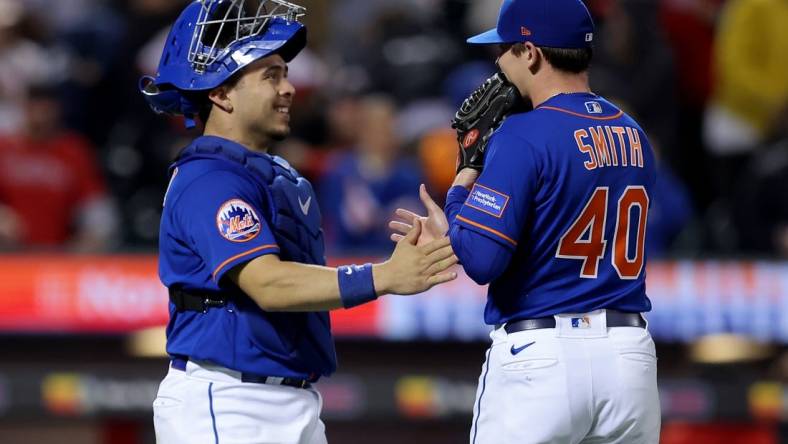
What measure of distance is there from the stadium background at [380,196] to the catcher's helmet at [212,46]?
2.95m

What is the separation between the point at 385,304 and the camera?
6938 mm

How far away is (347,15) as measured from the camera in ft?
33.5

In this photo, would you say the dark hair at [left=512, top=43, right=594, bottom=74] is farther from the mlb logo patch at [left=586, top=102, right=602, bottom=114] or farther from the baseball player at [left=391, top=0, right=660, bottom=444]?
the mlb logo patch at [left=586, top=102, right=602, bottom=114]

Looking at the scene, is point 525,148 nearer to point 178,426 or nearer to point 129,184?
point 178,426

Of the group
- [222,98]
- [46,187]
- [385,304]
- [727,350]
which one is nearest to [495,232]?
[222,98]

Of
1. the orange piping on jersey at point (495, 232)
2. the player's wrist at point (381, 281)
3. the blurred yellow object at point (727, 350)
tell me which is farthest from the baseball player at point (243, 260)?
the blurred yellow object at point (727, 350)

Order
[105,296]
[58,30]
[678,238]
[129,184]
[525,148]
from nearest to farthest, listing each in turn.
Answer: [525,148], [105,296], [678,238], [129,184], [58,30]

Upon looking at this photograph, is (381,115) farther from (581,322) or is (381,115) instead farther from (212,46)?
(581,322)

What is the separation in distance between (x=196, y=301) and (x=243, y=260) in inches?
10.1

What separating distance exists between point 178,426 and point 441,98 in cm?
521

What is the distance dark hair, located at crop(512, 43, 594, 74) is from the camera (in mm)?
3969

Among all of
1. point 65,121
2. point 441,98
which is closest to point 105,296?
point 65,121

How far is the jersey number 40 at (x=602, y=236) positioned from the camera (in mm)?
3863

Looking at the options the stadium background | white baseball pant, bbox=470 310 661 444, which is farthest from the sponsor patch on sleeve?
the stadium background
